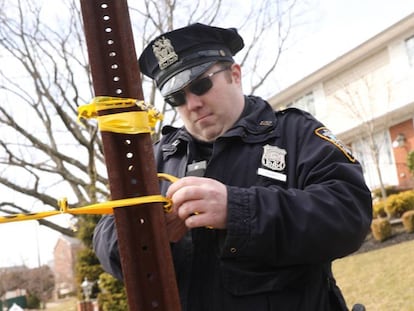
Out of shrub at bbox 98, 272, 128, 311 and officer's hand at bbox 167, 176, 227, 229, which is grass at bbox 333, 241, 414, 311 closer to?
shrub at bbox 98, 272, 128, 311

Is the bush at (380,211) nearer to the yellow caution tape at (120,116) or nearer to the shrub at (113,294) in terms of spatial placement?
the shrub at (113,294)

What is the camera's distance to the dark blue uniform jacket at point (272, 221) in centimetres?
138

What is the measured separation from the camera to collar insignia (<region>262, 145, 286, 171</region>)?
1655mm

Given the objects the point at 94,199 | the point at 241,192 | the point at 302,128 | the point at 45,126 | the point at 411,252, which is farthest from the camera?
the point at 45,126

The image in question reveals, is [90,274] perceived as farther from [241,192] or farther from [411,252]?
[241,192]

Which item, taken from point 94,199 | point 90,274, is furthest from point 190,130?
point 94,199

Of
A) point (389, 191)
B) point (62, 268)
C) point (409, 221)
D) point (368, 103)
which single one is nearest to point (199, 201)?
point (409, 221)

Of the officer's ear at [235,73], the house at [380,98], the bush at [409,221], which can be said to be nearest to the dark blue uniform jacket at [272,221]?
the officer's ear at [235,73]

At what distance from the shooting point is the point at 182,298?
1671mm

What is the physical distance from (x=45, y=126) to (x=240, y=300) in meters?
13.7

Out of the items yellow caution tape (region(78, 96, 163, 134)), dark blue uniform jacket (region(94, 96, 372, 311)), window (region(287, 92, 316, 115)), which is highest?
window (region(287, 92, 316, 115))

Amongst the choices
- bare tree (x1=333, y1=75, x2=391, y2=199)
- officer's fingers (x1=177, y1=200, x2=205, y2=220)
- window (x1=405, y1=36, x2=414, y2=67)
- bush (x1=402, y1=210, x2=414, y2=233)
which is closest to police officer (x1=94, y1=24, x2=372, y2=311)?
officer's fingers (x1=177, y1=200, x2=205, y2=220)

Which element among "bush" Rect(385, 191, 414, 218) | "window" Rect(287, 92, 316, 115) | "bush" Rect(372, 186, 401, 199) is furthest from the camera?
"window" Rect(287, 92, 316, 115)

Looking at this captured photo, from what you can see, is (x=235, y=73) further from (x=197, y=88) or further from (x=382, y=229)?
(x=382, y=229)
